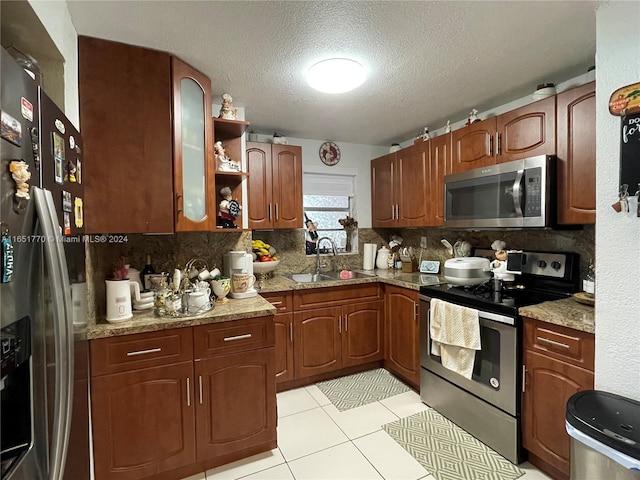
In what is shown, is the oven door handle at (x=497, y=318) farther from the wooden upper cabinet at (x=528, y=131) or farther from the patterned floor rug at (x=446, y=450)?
the wooden upper cabinet at (x=528, y=131)

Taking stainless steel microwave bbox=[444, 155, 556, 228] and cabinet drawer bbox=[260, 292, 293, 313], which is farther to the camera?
cabinet drawer bbox=[260, 292, 293, 313]

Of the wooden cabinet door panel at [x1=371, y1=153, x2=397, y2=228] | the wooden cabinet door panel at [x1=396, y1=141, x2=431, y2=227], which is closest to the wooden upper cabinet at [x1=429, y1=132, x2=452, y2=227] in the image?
the wooden cabinet door panel at [x1=396, y1=141, x2=431, y2=227]

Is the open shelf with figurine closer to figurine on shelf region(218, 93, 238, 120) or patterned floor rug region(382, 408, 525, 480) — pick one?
figurine on shelf region(218, 93, 238, 120)

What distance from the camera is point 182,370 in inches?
64.4

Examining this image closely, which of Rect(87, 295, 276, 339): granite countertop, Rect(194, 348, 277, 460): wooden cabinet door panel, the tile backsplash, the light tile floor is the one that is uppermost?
the tile backsplash

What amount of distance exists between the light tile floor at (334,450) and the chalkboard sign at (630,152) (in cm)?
154

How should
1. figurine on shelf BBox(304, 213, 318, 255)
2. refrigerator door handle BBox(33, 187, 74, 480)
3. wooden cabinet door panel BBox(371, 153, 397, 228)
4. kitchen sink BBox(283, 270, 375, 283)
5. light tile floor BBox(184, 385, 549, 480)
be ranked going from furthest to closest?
figurine on shelf BBox(304, 213, 318, 255)
wooden cabinet door panel BBox(371, 153, 397, 228)
kitchen sink BBox(283, 270, 375, 283)
light tile floor BBox(184, 385, 549, 480)
refrigerator door handle BBox(33, 187, 74, 480)

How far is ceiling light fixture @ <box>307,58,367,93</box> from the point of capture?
5.76 feet

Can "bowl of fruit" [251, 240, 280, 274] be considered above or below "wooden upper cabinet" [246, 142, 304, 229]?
below

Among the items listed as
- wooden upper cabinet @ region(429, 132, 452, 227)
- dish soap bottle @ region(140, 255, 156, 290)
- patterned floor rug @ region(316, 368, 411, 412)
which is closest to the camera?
dish soap bottle @ region(140, 255, 156, 290)

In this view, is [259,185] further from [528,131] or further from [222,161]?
[528,131]

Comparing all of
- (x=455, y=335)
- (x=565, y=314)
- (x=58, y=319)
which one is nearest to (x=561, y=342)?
(x=565, y=314)

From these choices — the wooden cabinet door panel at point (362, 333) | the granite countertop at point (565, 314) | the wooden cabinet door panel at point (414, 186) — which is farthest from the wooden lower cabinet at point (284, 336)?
the granite countertop at point (565, 314)

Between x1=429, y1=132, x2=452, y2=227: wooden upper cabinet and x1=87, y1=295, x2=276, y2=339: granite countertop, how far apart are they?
165 cm
